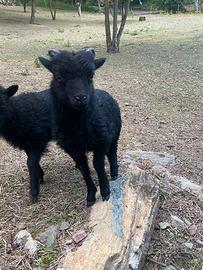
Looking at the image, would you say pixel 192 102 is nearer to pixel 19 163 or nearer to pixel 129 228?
pixel 19 163

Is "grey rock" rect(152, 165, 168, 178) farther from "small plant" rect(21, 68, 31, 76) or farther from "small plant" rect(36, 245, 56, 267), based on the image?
"small plant" rect(21, 68, 31, 76)

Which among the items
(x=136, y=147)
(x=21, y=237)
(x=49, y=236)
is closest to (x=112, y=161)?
(x=49, y=236)

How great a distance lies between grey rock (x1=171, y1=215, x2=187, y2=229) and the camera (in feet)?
17.3

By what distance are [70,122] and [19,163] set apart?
2232 millimetres

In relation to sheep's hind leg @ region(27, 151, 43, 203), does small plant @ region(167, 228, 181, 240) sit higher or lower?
lower

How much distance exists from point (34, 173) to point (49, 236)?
1049mm

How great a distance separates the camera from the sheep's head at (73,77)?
449 centimetres

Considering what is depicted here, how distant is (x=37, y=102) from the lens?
6.07 metres

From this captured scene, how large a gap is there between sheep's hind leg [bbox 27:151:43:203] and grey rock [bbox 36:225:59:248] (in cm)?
71

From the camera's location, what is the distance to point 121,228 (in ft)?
15.5

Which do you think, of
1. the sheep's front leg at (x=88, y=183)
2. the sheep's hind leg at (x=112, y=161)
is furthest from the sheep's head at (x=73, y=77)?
the sheep's hind leg at (x=112, y=161)

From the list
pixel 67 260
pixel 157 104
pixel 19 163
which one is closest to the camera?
pixel 67 260

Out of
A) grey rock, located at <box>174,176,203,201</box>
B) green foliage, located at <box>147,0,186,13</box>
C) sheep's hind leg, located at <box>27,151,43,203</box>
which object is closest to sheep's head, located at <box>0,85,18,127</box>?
sheep's hind leg, located at <box>27,151,43,203</box>

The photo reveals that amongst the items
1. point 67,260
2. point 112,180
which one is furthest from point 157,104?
point 67,260
